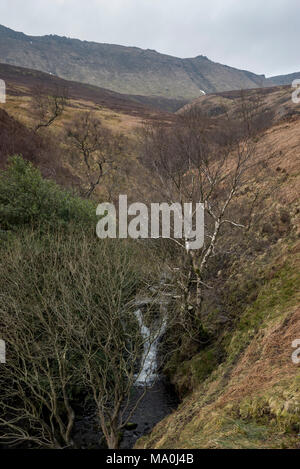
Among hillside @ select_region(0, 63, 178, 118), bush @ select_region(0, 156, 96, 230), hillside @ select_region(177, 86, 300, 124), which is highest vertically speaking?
hillside @ select_region(0, 63, 178, 118)

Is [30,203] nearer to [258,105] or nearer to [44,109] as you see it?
[258,105]

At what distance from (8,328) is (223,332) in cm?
946

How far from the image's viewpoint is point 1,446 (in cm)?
1180

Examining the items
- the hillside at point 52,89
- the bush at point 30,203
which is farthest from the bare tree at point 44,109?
the bush at point 30,203

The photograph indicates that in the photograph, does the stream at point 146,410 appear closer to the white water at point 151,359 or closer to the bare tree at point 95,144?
the white water at point 151,359

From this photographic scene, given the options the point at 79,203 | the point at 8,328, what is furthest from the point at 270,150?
Answer: the point at 8,328

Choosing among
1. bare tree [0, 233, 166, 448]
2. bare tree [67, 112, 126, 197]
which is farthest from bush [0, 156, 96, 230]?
bare tree [67, 112, 126, 197]

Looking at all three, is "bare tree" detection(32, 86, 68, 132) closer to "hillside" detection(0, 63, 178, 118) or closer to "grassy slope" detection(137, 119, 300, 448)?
"hillside" detection(0, 63, 178, 118)

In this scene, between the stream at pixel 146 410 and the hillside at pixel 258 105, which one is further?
the hillside at pixel 258 105

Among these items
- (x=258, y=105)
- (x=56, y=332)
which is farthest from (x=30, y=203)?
(x=258, y=105)

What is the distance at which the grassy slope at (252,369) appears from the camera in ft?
21.8

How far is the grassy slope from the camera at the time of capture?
6.65 meters

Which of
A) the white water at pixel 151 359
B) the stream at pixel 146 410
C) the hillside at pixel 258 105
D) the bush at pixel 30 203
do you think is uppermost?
the hillside at pixel 258 105
